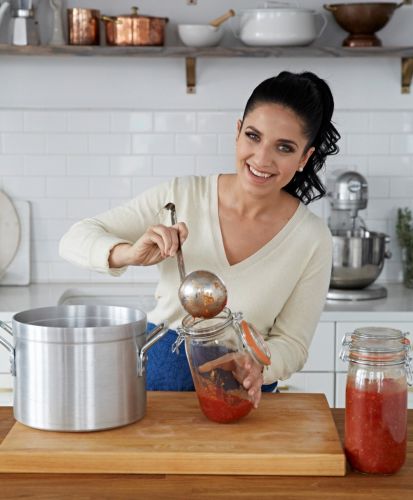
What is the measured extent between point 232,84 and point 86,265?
81.7 inches

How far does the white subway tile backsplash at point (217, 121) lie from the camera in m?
4.07

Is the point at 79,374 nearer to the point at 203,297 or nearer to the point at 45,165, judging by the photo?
the point at 203,297

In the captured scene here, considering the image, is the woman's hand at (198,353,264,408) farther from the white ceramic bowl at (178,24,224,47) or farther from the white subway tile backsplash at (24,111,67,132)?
the white subway tile backsplash at (24,111,67,132)

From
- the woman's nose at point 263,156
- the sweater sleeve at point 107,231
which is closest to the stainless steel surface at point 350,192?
the sweater sleeve at point 107,231

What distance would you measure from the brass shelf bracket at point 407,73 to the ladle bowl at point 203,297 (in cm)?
246

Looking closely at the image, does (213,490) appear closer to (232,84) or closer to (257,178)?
(257,178)

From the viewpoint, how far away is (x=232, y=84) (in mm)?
4059

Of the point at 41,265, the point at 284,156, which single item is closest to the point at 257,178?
the point at 284,156

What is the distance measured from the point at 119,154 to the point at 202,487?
267 cm

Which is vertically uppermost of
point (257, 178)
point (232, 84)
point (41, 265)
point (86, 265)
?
point (232, 84)

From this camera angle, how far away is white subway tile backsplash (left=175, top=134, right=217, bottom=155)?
4.09 meters

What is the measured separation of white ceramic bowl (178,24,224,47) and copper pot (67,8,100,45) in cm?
37


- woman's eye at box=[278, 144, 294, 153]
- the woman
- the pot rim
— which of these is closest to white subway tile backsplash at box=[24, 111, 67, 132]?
the pot rim

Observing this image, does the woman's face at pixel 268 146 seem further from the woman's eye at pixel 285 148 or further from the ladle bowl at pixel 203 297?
the ladle bowl at pixel 203 297
